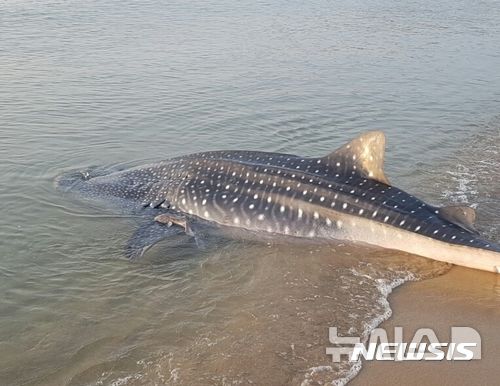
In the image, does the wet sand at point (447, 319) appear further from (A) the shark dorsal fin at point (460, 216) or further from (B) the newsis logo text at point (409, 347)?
(A) the shark dorsal fin at point (460, 216)

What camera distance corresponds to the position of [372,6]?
108 ft

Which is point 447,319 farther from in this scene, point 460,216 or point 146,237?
point 146,237

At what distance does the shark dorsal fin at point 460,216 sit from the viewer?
725 centimetres

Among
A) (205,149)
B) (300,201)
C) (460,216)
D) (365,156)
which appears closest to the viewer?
(460,216)

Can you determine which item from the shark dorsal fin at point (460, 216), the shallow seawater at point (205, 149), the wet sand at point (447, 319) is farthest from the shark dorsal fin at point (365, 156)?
the wet sand at point (447, 319)

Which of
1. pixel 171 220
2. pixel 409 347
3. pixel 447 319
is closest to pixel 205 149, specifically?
pixel 171 220

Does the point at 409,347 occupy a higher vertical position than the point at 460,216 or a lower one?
lower

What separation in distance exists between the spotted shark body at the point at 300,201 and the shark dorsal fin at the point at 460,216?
1 cm

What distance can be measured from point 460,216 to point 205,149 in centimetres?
575

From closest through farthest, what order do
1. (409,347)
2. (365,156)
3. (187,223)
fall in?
(409,347)
(365,156)
(187,223)

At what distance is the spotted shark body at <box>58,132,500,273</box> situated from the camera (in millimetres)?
7312

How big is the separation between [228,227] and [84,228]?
2030 millimetres

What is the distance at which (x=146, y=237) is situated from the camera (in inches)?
318

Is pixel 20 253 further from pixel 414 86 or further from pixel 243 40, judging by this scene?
pixel 243 40
